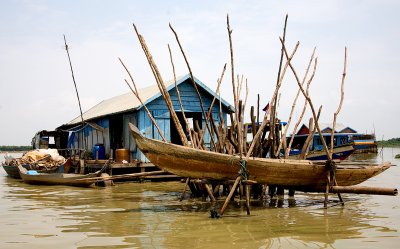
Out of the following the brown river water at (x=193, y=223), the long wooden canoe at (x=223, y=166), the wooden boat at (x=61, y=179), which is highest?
the long wooden canoe at (x=223, y=166)

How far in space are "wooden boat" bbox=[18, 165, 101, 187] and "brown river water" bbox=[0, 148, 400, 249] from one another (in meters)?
2.20

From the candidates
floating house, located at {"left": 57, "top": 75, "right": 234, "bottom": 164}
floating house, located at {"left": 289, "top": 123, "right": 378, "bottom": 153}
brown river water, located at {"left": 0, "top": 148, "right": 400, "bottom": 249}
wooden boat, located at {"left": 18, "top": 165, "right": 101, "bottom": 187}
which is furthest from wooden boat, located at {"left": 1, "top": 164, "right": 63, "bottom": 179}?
floating house, located at {"left": 289, "top": 123, "right": 378, "bottom": 153}

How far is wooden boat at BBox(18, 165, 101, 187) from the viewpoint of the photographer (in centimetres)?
1198

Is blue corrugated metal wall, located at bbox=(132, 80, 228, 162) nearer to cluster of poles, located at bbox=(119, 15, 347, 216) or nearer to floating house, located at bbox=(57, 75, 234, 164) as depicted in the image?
floating house, located at bbox=(57, 75, 234, 164)

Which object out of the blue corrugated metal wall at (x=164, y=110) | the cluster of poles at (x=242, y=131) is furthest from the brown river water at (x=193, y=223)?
the blue corrugated metal wall at (x=164, y=110)

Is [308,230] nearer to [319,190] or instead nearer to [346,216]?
[346,216]

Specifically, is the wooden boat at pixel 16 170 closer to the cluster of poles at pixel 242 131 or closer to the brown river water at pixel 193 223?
the brown river water at pixel 193 223

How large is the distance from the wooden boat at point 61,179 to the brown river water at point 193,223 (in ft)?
7.22

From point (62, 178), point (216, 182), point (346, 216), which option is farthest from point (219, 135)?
point (62, 178)

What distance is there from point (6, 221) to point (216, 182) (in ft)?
11.9

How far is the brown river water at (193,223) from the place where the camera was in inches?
204

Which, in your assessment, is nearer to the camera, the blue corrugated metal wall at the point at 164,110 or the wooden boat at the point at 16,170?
the blue corrugated metal wall at the point at 164,110

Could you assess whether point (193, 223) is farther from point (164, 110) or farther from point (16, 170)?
point (16, 170)

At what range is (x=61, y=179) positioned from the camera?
12977mm
